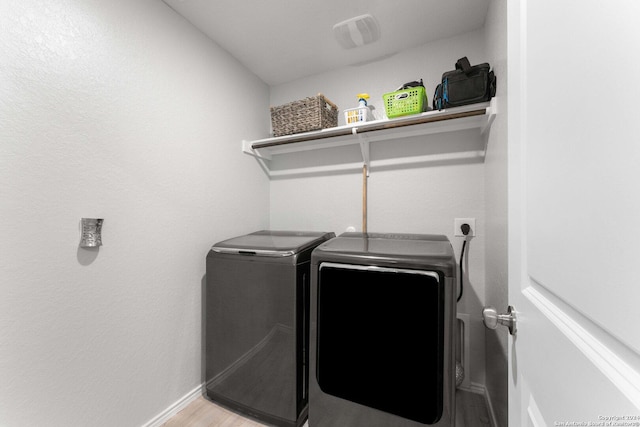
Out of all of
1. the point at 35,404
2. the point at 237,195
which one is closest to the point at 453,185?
the point at 237,195

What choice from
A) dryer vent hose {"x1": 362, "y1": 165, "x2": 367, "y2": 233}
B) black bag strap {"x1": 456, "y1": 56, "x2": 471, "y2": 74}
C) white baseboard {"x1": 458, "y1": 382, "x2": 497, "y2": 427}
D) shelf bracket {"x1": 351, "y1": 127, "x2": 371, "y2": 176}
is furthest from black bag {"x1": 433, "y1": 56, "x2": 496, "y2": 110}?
white baseboard {"x1": 458, "y1": 382, "x2": 497, "y2": 427}

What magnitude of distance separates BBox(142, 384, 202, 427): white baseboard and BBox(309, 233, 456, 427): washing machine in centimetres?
84

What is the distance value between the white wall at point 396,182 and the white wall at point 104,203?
Result: 0.70 metres

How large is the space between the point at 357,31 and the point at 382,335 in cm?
187

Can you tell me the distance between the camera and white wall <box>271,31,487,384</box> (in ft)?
5.49

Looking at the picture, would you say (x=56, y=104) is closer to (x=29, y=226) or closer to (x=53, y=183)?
(x=53, y=183)

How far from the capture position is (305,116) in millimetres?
1878

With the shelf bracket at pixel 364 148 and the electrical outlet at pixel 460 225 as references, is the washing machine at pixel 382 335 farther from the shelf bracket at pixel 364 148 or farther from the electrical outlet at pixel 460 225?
the shelf bracket at pixel 364 148

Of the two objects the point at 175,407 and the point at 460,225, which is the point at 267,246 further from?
the point at 460,225

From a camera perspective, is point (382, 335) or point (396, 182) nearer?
point (382, 335)

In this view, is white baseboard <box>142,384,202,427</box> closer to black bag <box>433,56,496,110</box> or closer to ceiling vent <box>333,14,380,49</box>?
black bag <box>433,56,496,110</box>

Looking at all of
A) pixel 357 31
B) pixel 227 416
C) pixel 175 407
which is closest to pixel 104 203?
pixel 175 407

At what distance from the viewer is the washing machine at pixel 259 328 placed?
133 cm

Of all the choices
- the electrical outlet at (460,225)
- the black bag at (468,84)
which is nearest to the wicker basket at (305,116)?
the black bag at (468,84)
